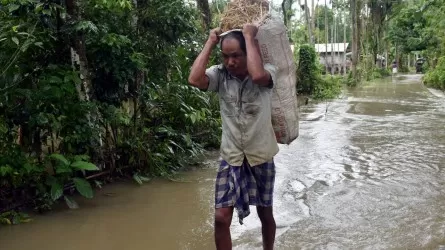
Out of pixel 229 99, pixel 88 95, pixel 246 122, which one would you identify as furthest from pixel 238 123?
pixel 88 95

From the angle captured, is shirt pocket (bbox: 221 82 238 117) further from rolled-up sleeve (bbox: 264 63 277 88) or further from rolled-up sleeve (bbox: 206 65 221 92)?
rolled-up sleeve (bbox: 264 63 277 88)

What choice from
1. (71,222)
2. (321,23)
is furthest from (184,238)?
(321,23)

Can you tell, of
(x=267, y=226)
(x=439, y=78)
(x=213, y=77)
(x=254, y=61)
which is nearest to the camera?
(x=254, y=61)

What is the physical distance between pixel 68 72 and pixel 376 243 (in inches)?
119

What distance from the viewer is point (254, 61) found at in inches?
108

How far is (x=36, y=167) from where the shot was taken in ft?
13.9

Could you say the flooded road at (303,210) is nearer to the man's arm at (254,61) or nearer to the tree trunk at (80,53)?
the tree trunk at (80,53)

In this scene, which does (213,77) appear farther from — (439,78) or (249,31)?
(439,78)

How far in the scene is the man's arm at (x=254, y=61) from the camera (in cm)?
272

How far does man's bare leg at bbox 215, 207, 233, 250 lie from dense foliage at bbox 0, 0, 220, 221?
1.82 metres

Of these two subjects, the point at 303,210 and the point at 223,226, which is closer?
the point at 223,226

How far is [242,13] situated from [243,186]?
105cm

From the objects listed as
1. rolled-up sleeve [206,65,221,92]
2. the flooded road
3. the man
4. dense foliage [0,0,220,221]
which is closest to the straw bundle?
the man

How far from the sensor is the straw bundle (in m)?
2.96
